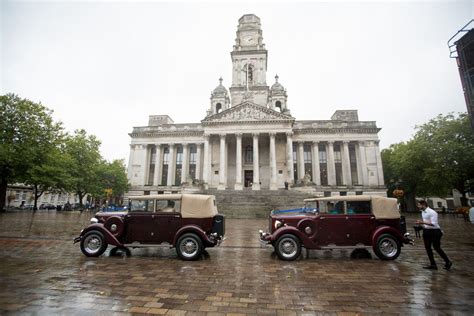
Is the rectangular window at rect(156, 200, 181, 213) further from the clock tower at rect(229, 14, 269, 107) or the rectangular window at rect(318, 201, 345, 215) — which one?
the clock tower at rect(229, 14, 269, 107)

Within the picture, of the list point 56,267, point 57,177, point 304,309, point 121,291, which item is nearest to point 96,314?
point 121,291

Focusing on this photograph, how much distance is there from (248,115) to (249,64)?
13.9m

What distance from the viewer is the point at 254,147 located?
35719mm

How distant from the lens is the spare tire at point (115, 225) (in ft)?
25.2

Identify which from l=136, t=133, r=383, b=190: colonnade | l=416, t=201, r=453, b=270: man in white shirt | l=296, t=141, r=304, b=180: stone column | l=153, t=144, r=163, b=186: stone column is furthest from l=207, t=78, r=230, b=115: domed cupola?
l=416, t=201, r=453, b=270: man in white shirt

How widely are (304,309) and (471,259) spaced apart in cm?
744

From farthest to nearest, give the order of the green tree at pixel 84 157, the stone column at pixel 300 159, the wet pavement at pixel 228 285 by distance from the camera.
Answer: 1. the stone column at pixel 300 159
2. the green tree at pixel 84 157
3. the wet pavement at pixel 228 285

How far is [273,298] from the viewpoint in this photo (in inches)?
167

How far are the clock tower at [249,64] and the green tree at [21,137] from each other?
2822cm

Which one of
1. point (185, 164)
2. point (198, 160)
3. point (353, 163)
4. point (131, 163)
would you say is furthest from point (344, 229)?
point (131, 163)

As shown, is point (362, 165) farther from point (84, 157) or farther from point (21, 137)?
point (21, 137)

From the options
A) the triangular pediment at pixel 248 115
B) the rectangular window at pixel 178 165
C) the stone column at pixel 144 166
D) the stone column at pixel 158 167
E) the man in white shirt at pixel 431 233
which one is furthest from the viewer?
the stone column at pixel 144 166

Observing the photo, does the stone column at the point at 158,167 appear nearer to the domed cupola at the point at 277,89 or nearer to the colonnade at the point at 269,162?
the colonnade at the point at 269,162

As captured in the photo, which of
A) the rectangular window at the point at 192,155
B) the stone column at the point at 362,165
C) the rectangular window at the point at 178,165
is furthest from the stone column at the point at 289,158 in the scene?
the rectangular window at the point at 178,165
